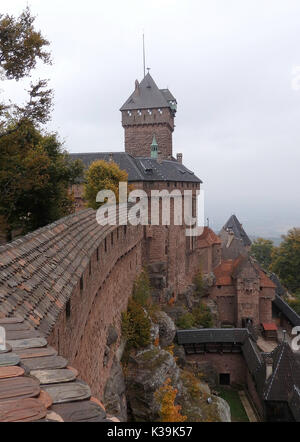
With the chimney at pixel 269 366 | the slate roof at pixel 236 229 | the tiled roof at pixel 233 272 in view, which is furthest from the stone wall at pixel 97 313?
the slate roof at pixel 236 229

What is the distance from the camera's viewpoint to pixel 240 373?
81.7ft

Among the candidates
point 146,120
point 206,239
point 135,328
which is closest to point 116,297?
point 135,328

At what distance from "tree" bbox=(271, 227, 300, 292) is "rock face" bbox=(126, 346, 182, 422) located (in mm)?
31660

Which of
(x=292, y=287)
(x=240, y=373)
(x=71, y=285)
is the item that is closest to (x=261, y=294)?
(x=240, y=373)

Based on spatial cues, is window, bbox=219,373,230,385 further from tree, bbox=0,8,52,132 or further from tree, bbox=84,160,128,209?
tree, bbox=0,8,52,132

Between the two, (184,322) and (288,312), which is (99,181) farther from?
(288,312)

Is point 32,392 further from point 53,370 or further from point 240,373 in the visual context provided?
point 240,373

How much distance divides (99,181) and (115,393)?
12.2m

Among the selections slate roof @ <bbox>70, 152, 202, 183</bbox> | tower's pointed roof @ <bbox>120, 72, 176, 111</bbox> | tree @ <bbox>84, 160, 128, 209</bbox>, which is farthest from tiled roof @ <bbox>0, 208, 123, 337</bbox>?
tower's pointed roof @ <bbox>120, 72, 176, 111</bbox>

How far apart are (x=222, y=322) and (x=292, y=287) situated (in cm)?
1582

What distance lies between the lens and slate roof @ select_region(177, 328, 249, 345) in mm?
24406

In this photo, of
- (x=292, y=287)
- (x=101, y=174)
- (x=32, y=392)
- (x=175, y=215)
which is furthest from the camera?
(x=292, y=287)

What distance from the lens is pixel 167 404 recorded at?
476 inches

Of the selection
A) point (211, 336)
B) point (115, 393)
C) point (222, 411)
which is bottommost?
point (211, 336)
